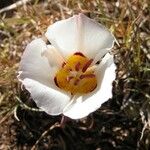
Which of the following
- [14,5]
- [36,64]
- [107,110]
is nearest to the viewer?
[36,64]

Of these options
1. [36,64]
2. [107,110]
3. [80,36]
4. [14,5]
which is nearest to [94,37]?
[80,36]

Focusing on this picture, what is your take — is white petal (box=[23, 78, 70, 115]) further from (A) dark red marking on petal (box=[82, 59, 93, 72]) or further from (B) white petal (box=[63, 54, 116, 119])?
(A) dark red marking on petal (box=[82, 59, 93, 72])

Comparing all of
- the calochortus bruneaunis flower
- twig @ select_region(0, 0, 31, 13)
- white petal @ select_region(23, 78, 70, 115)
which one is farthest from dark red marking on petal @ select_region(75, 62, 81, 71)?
twig @ select_region(0, 0, 31, 13)

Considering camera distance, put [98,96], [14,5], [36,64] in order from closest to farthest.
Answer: [98,96]
[36,64]
[14,5]

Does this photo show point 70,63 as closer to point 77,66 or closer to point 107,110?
point 77,66

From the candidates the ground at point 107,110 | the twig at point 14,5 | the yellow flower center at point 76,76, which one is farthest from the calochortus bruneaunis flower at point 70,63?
the twig at point 14,5

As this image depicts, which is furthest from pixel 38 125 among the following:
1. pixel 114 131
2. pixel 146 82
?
pixel 146 82

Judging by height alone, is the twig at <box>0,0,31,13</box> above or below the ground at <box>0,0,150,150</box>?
above
